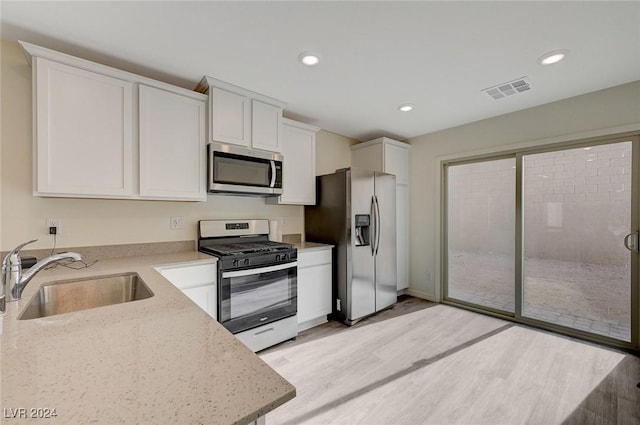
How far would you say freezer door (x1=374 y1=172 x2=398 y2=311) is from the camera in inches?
135

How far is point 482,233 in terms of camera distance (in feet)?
11.7

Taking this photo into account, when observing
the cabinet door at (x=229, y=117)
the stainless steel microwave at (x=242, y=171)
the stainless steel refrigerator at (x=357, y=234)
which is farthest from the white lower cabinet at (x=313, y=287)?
the cabinet door at (x=229, y=117)

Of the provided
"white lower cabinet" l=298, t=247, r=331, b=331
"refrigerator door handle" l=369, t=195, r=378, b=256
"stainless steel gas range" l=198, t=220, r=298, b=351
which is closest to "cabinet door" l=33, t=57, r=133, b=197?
"stainless steel gas range" l=198, t=220, r=298, b=351

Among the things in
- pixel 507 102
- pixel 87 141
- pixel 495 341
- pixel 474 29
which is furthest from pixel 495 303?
pixel 87 141

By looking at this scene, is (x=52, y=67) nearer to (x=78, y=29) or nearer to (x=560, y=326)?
(x=78, y=29)

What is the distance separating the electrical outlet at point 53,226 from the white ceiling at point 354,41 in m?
1.24

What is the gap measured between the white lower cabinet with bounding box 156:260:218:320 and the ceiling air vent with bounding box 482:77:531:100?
3031mm

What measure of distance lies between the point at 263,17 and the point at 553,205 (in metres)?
3.36

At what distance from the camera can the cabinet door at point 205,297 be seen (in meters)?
2.16

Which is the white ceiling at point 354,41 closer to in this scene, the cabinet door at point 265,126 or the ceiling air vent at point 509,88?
the ceiling air vent at point 509,88

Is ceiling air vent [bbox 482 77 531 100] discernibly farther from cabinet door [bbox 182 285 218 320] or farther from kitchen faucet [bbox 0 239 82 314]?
kitchen faucet [bbox 0 239 82 314]

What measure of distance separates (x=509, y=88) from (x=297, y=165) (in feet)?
7.38

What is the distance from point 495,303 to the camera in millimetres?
3441

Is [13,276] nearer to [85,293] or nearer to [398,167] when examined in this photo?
[85,293]
